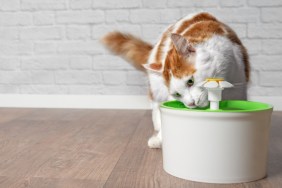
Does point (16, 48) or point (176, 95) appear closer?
point (176, 95)

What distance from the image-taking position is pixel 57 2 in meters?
2.30

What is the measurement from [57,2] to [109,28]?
333mm

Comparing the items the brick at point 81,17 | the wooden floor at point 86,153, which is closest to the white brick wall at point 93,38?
the brick at point 81,17

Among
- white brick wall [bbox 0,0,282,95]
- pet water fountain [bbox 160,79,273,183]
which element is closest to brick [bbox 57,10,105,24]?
white brick wall [bbox 0,0,282,95]

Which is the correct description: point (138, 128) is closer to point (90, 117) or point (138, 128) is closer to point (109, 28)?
point (90, 117)

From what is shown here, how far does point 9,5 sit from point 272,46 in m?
1.48

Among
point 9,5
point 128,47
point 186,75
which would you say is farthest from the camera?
point 9,5

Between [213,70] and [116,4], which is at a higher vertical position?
[116,4]

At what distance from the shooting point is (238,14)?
2.16 m

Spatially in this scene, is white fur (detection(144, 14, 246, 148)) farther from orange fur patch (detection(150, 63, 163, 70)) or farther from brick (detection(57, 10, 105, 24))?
brick (detection(57, 10, 105, 24))

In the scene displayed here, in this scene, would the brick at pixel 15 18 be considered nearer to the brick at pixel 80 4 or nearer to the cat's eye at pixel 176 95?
the brick at pixel 80 4

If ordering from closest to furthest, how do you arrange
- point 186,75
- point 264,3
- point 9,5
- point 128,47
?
point 186,75 < point 128,47 < point 264,3 < point 9,5

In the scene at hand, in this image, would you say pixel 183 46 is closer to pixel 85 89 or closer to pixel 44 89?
pixel 85 89

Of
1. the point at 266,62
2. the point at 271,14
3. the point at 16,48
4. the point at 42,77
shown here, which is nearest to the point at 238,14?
the point at 271,14
